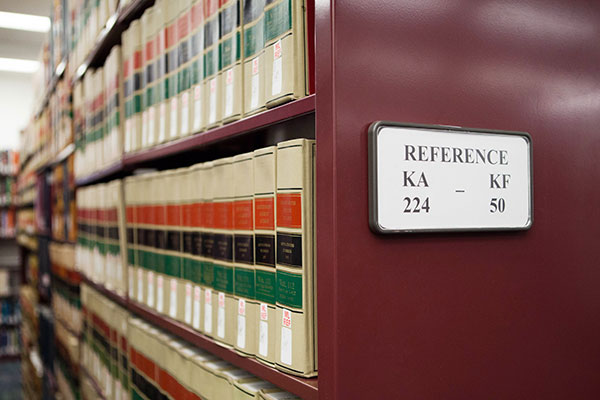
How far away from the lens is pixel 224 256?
3.63ft

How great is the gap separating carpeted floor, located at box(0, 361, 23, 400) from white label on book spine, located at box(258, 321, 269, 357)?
4265mm

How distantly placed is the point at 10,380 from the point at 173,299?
14.6 feet

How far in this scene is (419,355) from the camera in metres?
0.76

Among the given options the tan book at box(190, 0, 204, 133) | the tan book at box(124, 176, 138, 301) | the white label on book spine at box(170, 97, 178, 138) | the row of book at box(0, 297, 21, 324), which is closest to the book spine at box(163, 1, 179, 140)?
the white label on book spine at box(170, 97, 178, 138)

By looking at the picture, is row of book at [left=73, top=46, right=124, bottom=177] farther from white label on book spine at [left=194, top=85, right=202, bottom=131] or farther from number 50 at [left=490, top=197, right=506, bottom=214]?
→ number 50 at [left=490, top=197, right=506, bottom=214]

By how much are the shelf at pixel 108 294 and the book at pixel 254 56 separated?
38.8 inches

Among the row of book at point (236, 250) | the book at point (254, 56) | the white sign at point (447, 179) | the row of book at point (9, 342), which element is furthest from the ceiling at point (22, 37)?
the white sign at point (447, 179)

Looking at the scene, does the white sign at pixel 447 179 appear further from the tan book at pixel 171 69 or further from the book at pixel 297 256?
the tan book at pixel 171 69

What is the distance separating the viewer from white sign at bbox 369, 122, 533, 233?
732 mm

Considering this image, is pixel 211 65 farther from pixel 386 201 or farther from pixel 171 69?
pixel 386 201

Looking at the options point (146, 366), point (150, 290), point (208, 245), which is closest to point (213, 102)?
point (208, 245)

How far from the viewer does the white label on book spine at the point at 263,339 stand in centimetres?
93

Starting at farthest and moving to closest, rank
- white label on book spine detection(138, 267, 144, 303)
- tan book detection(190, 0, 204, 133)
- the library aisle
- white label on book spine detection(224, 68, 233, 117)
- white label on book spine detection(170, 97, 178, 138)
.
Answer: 1. white label on book spine detection(138, 267, 144, 303)
2. white label on book spine detection(170, 97, 178, 138)
3. tan book detection(190, 0, 204, 133)
4. white label on book spine detection(224, 68, 233, 117)
5. the library aisle

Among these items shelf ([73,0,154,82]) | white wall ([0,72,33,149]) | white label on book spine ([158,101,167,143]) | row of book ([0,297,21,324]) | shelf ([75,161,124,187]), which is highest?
white wall ([0,72,33,149])
